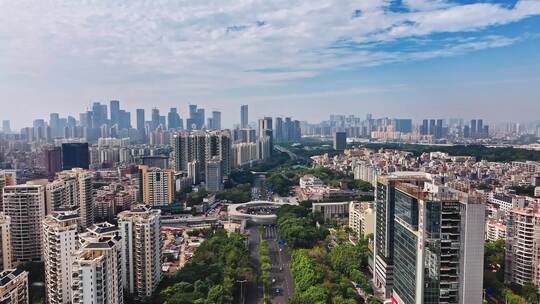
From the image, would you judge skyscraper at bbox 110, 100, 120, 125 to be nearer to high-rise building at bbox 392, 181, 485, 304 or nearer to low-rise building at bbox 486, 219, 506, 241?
low-rise building at bbox 486, 219, 506, 241

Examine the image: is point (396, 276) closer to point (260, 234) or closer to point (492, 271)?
point (492, 271)

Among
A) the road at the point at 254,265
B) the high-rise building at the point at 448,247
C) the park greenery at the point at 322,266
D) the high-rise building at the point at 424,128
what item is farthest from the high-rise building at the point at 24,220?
the high-rise building at the point at 424,128

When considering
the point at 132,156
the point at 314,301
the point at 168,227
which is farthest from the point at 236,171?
the point at 314,301

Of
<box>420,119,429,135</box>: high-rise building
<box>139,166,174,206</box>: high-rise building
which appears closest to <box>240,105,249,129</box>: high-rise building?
<box>420,119,429,135</box>: high-rise building

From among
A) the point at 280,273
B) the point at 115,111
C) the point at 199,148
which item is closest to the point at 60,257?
the point at 280,273

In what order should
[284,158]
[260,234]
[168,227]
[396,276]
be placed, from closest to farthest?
1. [396,276]
2. [260,234]
3. [168,227]
4. [284,158]
